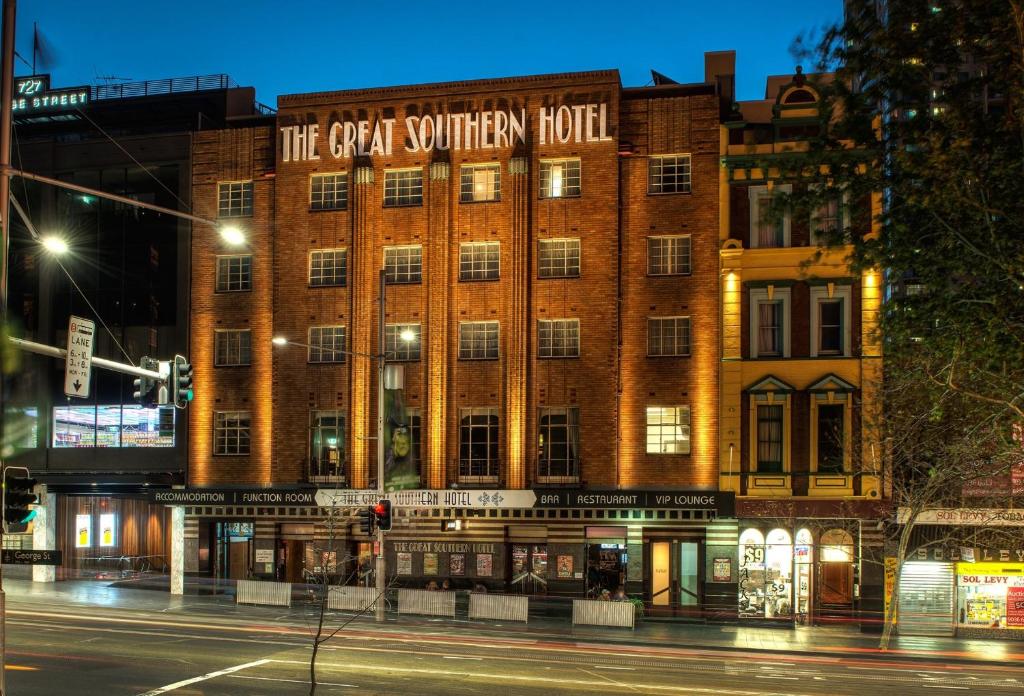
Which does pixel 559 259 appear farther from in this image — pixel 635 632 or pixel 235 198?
pixel 635 632

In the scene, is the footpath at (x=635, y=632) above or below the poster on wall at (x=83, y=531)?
below

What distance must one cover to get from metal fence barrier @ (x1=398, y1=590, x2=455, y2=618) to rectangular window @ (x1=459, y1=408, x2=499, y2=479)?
622 centimetres

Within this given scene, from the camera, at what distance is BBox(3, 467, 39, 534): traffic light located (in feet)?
47.1

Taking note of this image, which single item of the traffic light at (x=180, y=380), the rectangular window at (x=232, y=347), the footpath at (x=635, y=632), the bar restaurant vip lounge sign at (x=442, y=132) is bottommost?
the footpath at (x=635, y=632)

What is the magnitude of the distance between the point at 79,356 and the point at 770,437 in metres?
24.8

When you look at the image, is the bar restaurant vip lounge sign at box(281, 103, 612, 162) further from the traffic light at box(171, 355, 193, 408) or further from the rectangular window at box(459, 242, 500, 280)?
the traffic light at box(171, 355, 193, 408)

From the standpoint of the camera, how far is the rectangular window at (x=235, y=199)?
42.2 meters

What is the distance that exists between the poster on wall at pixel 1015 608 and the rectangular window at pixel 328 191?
27.3 meters

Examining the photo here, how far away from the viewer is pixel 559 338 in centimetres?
3878

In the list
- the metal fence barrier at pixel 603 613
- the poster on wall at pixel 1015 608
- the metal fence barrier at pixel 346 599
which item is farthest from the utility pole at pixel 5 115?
the poster on wall at pixel 1015 608

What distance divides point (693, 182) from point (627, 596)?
593 inches

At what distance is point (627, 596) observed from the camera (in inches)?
1430

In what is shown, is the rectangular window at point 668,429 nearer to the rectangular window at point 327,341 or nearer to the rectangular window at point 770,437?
the rectangular window at point 770,437

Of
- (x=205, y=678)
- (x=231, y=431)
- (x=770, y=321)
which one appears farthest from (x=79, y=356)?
(x=770, y=321)
